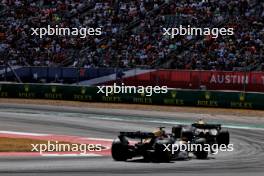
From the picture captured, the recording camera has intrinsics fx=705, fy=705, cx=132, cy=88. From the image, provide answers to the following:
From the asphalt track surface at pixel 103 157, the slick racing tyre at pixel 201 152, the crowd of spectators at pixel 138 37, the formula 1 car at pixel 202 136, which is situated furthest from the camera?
the crowd of spectators at pixel 138 37

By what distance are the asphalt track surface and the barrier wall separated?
147 inches

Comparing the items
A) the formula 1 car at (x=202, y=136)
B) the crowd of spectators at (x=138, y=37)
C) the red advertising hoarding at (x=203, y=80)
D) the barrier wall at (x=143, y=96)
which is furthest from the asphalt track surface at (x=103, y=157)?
the crowd of spectators at (x=138, y=37)

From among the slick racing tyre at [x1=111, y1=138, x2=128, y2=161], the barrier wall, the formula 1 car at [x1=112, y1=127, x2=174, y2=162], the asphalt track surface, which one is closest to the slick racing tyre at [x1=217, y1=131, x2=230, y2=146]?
the asphalt track surface

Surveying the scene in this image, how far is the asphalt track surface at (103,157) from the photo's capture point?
641 inches

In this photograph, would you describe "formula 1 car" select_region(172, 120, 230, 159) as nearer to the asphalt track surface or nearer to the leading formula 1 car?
the leading formula 1 car

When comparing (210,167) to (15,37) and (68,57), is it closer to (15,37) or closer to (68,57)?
(68,57)

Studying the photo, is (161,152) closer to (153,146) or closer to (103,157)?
(153,146)

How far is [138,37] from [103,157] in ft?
81.8

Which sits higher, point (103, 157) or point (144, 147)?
point (144, 147)

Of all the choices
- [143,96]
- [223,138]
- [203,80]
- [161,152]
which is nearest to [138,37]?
[143,96]

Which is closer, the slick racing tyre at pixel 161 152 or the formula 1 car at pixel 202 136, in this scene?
the slick racing tyre at pixel 161 152

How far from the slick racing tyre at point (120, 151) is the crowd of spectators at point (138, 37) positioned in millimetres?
20844

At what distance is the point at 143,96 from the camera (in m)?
39.0

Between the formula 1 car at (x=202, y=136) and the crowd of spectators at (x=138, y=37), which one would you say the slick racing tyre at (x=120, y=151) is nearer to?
the formula 1 car at (x=202, y=136)
